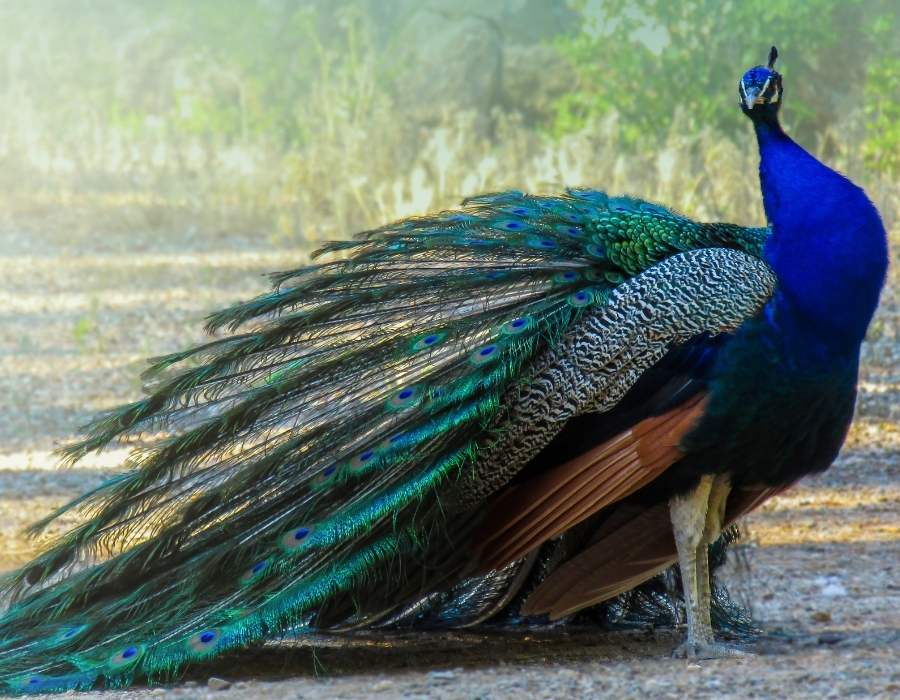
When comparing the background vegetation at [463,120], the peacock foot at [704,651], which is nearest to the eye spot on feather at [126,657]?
the peacock foot at [704,651]

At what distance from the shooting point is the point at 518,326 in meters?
3.42

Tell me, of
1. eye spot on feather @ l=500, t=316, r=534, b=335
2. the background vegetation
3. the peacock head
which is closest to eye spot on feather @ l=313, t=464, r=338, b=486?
eye spot on feather @ l=500, t=316, r=534, b=335

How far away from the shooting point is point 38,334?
26.0 feet

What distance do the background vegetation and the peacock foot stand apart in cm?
507

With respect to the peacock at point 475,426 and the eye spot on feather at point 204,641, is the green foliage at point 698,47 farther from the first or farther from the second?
the eye spot on feather at point 204,641

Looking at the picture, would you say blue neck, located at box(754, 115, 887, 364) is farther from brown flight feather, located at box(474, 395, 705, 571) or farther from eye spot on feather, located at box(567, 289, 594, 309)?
eye spot on feather, located at box(567, 289, 594, 309)

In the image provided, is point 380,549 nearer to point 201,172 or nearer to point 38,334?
point 38,334

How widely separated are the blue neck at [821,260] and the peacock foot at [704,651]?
2.38 ft

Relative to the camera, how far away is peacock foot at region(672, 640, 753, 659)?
137 inches

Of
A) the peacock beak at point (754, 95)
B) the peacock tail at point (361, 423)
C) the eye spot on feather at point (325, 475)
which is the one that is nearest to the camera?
the peacock tail at point (361, 423)

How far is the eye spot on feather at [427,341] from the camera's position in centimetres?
349

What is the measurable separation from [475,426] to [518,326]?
25cm

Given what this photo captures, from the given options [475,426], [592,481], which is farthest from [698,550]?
[475,426]

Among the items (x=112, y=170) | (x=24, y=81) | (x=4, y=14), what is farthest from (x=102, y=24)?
(x=112, y=170)
